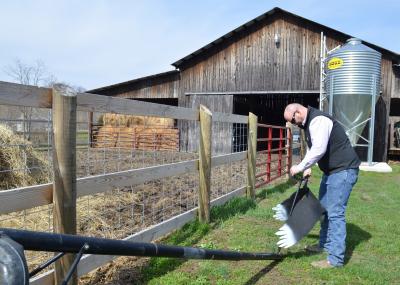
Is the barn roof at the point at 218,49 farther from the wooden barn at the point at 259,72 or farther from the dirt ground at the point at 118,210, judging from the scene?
the dirt ground at the point at 118,210

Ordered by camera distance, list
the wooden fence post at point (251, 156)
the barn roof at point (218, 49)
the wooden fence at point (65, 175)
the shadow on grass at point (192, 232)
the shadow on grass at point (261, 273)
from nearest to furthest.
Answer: the wooden fence at point (65, 175), the shadow on grass at point (261, 273), the shadow on grass at point (192, 232), the wooden fence post at point (251, 156), the barn roof at point (218, 49)

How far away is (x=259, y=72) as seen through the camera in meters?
18.2

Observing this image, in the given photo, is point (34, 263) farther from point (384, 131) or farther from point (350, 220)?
point (384, 131)

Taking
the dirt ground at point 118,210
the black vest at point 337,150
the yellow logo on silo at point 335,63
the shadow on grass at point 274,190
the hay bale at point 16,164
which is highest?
the yellow logo on silo at point 335,63

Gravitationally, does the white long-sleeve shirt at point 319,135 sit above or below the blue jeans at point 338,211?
above

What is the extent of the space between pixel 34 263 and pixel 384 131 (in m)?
15.6

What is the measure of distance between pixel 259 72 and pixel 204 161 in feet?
43.5

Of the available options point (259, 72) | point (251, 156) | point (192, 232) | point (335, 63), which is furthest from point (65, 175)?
point (259, 72)

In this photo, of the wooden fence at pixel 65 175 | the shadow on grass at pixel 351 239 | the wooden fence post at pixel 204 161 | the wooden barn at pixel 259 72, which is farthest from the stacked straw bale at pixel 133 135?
the shadow on grass at pixel 351 239

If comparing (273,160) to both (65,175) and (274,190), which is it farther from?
(65,175)

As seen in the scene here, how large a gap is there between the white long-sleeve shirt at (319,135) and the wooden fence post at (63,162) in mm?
2307

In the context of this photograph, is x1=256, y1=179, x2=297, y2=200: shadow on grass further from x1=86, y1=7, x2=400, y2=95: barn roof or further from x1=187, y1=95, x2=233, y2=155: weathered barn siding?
x1=86, y1=7, x2=400, y2=95: barn roof

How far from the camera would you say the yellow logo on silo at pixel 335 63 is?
13.8 m

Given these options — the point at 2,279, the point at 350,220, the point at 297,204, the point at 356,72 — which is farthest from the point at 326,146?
the point at 356,72
